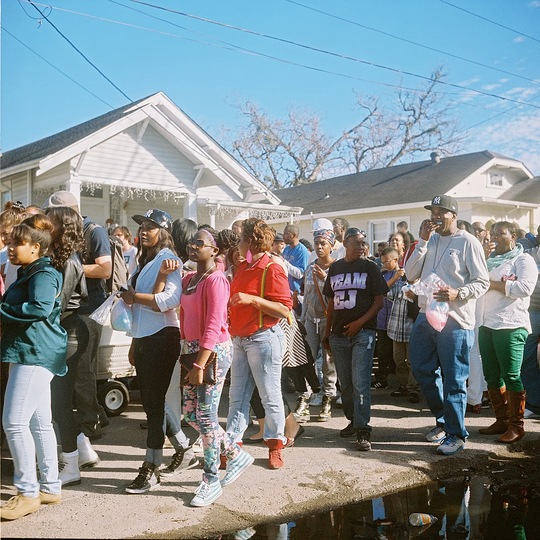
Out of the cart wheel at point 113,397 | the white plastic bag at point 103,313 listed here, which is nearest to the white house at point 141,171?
the cart wheel at point 113,397

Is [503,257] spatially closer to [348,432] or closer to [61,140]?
[348,432]

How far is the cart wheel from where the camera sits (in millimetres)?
6992

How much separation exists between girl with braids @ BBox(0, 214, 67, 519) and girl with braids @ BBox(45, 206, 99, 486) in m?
0.20

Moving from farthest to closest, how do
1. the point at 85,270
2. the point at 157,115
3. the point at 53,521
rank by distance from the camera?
the point at 157,115 → the point at 85,270 → the point at 53,521

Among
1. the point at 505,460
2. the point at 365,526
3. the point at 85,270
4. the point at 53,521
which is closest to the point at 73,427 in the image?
the point at 53,521

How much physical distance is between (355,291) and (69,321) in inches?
110

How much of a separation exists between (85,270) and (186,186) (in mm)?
11659

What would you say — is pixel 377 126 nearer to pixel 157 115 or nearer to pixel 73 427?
pixel 157 115

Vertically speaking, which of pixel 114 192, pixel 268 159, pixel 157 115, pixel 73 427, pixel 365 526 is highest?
pixel 268 159

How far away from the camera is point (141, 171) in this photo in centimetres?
1589

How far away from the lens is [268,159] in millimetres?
45188

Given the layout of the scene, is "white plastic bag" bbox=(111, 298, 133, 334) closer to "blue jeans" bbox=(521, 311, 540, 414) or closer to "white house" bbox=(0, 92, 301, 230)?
"blue jeans" bbox=(521, 311, 540, 414)

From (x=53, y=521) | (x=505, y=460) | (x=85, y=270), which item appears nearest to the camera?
(x=53, y=521)

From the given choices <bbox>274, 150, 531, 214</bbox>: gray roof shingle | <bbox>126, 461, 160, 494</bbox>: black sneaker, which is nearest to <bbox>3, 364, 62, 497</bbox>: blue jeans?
<bbox>126, 461, 160, 494</bbox>: black sneaker
